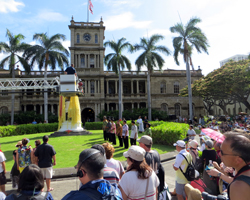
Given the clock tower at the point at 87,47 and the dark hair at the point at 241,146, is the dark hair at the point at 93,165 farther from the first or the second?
the clock tower at the point at 87,47

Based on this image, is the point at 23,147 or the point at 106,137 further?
the point at 106,137

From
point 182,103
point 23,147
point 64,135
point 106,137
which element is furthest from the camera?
point 182,103

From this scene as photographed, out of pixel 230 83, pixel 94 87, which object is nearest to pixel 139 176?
pixel 230 83

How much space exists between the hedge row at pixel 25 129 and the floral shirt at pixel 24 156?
16209mm

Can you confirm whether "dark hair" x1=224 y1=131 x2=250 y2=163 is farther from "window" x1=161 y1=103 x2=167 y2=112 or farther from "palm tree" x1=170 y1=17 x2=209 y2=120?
"window" x1=161 y1=103 x2=167 y2=112

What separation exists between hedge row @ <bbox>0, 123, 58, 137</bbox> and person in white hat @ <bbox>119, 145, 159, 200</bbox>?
20.3 m

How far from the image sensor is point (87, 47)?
3422cm

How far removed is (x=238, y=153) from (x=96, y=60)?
3402 centimetres

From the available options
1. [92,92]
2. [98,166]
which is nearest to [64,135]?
[98,166]

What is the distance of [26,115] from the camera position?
2962 centimetres

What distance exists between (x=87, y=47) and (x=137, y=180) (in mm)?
34028

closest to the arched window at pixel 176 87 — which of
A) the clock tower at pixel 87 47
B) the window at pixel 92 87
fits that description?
the clock tower at pixel 87 47

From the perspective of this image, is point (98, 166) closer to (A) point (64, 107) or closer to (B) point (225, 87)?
(A) point (64, 107)

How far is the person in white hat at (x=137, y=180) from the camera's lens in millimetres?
2564
